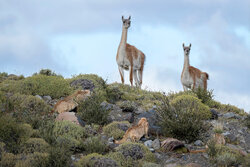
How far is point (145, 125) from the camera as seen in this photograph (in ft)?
37.5

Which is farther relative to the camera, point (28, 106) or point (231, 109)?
point (231, 109)

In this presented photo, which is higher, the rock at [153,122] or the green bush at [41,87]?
the green bush at [41,87]

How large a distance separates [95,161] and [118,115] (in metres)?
5.36

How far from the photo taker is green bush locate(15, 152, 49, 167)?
8.73 m

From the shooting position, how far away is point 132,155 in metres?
9.73

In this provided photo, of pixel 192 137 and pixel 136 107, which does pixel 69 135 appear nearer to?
pixel 192 137

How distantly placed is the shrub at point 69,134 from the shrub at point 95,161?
0.97m

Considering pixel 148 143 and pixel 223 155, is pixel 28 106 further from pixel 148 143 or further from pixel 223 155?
pixel 223 155

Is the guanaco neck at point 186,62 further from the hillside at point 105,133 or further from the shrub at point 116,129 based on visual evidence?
the shrub at point 116,129

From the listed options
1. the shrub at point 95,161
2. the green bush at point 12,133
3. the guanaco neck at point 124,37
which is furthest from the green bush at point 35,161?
the guanaco neck at point 124,37

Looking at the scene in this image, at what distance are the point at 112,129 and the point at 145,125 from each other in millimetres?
1112

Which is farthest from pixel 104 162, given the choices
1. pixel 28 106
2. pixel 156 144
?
pixel 28 106

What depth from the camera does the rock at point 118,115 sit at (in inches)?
533

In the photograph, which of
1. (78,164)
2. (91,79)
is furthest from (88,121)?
(91,79)
